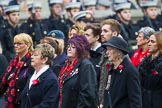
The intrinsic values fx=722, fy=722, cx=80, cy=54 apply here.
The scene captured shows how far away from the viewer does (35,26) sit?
55.1 feet

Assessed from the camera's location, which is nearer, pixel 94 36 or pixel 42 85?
pixel 42 85

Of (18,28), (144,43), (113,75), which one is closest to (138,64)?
(144,43)

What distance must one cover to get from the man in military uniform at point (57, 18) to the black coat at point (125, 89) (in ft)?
24.7

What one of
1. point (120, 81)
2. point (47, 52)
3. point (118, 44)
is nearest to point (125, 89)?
point (120, 81)

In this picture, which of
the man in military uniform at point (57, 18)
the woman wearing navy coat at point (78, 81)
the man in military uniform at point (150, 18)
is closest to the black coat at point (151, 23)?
the man in military uniform at point (150, 18)

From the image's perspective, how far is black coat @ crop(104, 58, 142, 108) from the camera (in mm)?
9547

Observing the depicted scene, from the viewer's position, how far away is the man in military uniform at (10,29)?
15883 mm

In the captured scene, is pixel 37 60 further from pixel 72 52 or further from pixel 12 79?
pixel 12 79

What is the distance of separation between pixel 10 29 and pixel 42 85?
644cm

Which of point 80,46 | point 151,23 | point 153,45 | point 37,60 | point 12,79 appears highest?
point 80,46

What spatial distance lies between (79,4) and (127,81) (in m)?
8.05

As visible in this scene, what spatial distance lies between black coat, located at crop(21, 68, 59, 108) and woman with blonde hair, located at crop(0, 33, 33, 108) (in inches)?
37.4

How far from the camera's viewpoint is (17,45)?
36.6ft

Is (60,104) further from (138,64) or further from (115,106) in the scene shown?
(138,64)
